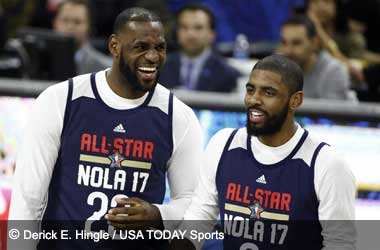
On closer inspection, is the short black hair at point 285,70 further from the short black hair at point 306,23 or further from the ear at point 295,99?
the short black hair at point 306,23

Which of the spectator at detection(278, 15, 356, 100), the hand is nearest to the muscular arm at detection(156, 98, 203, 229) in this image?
the hand

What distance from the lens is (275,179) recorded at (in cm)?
452

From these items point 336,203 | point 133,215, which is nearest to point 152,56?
point 133,215

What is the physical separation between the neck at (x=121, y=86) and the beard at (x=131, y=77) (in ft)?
0.11

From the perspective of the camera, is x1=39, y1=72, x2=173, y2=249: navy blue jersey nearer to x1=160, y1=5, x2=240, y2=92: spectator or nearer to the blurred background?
the blurred background

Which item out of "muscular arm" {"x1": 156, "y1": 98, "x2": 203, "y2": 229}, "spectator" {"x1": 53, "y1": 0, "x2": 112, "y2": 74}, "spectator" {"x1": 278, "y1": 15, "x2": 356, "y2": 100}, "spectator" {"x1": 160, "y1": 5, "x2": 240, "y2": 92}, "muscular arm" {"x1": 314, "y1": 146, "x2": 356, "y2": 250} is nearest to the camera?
"muscular arm" {"x1": 314, "y1": 146, "x2": 356, "y2": 250}

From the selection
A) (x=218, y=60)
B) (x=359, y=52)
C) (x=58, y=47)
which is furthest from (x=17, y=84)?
(x=359, y=52)

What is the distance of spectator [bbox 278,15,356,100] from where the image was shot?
722cm

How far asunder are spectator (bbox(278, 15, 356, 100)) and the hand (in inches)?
110

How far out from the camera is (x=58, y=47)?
7.48m

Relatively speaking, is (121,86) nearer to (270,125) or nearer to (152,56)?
(152,56)

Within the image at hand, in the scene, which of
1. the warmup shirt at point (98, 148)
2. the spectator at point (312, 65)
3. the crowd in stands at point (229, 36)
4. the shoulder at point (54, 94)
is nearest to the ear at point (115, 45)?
the warmup shirt at point (98, 148)

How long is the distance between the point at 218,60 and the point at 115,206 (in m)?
3.10

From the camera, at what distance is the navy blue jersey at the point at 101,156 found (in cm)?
472
